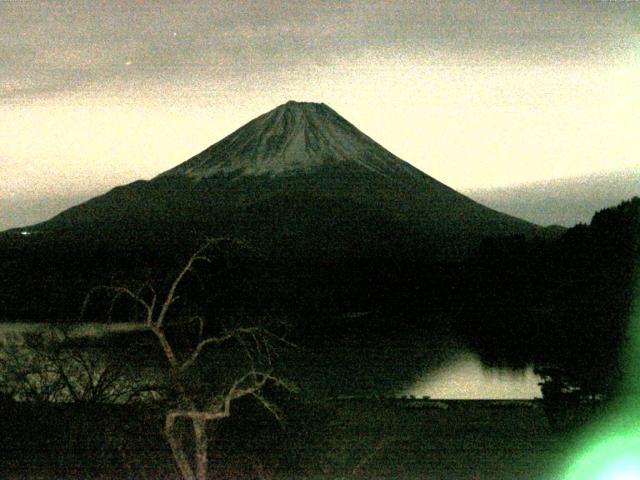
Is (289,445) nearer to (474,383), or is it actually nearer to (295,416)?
(295,416)

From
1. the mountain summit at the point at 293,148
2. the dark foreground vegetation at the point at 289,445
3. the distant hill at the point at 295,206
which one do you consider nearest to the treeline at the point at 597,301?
the dark foreground vegetation at the point at 289,445

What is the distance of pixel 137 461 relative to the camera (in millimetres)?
5242

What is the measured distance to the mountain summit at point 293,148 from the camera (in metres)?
66.3

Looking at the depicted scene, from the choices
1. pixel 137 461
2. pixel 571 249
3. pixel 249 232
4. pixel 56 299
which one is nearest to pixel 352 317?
pixel 56 299

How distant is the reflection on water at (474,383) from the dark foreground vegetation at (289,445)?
17.5 feet

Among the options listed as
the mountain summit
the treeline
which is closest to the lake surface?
the treeline

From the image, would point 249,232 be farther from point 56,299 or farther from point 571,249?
point 571,249

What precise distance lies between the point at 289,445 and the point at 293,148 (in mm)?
63409

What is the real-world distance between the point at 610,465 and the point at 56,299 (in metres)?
12.3

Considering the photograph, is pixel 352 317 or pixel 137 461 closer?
pixel 137 461

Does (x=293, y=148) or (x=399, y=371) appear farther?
(x=293, y=148)

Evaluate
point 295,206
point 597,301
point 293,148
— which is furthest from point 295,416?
point 293,148

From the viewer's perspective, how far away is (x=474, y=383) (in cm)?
1489

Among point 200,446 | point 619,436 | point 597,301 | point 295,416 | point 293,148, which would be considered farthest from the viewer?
point 293,148
